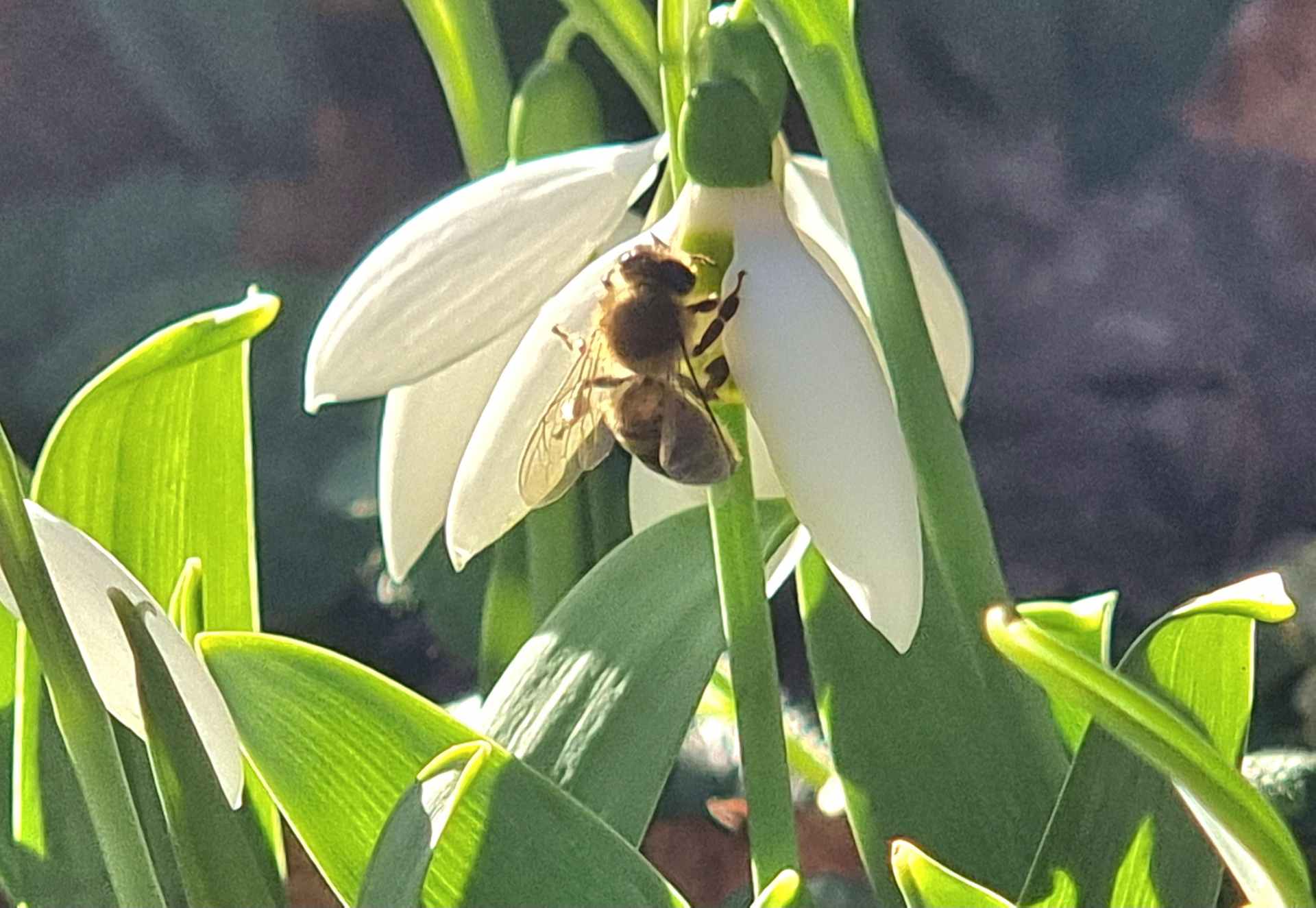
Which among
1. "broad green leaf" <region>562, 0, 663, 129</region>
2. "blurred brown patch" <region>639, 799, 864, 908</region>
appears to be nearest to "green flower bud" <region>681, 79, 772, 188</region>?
"broad green leaf" <region>562, 0, 663, 129</region>

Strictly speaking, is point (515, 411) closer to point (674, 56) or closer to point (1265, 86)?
point (674, 56)

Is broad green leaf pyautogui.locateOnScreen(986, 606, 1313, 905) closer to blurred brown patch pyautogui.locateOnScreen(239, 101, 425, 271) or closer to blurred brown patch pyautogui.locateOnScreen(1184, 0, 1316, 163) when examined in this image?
blurred brown patch pyautogui.locateOnScreen(1184, 0, 1316, 163)

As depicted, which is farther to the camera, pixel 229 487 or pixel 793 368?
pixel 229 487

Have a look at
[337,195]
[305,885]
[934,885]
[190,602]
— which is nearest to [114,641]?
[190,602]

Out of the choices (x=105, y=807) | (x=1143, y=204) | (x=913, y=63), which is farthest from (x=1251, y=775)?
(x=105, y=807)

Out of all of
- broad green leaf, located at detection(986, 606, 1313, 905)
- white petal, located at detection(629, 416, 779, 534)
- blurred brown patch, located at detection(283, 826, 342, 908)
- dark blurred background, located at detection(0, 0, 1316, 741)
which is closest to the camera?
broad green leaf, located at detection(986, 606, 1313, 905)

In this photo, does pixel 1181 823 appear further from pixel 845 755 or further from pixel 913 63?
pixel 913 63
